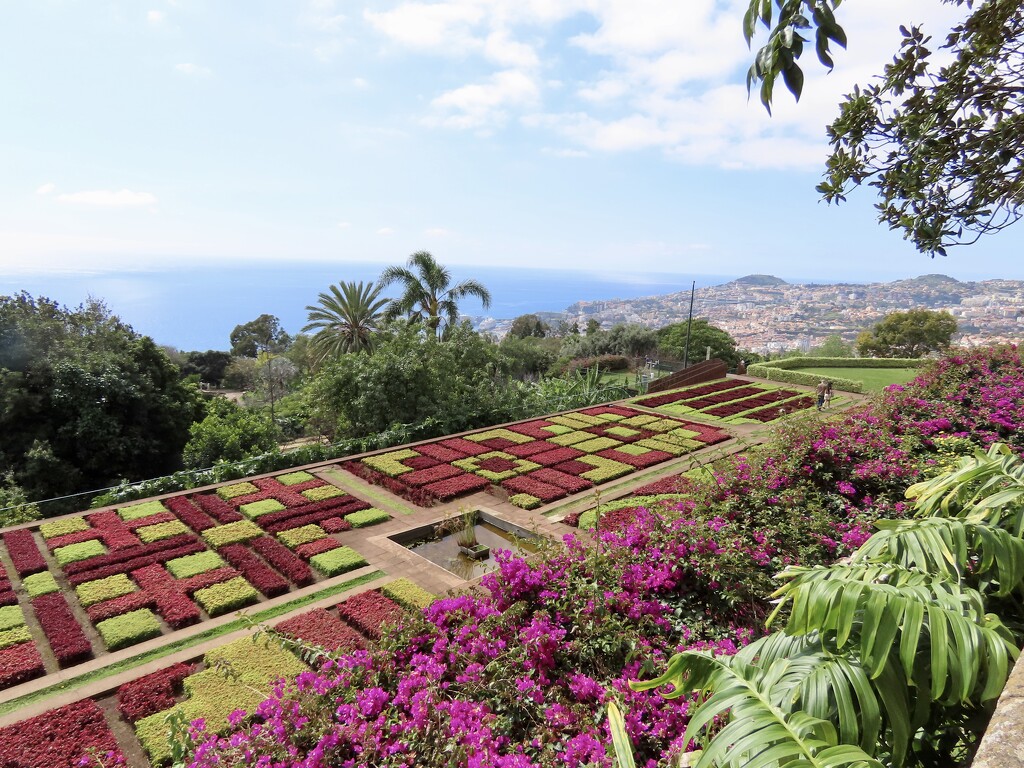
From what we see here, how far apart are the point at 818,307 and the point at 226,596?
402 feet

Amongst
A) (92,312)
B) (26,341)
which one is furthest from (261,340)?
(26,341)

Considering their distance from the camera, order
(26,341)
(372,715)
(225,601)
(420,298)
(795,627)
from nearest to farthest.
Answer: (795,627) < (372,715) < (225,601) < (26,341) < (420,298)

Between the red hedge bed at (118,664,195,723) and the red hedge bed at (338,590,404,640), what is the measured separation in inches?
66.2

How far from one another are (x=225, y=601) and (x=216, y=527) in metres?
2.43

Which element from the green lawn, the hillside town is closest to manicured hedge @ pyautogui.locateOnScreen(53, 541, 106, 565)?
the green lawn

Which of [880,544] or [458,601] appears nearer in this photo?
[880,544]

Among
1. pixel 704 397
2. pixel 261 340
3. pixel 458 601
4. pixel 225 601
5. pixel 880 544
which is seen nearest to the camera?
pixel 880 544

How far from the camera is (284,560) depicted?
318 inches

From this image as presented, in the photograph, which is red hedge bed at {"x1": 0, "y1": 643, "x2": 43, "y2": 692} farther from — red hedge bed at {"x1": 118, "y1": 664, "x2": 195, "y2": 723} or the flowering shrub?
the flowering shrub

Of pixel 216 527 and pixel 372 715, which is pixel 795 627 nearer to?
pixel 372 715

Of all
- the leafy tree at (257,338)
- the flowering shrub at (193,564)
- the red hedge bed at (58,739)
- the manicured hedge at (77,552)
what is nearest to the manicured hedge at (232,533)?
the flowering shrub at (193,564)

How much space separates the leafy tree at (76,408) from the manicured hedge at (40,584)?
819 cm

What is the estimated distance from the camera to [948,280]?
304ft

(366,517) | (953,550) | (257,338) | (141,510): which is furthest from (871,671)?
(257,338)
